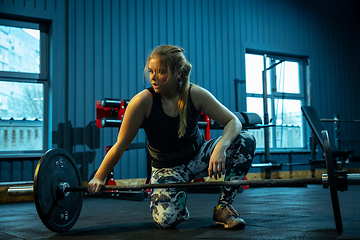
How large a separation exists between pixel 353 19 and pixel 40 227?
587cm

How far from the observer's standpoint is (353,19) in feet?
20.0

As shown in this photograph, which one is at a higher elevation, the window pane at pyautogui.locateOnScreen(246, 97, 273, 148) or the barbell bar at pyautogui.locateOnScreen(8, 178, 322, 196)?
the window pane at pyautogui.locateOnScreen(246, 97, 273, 148)

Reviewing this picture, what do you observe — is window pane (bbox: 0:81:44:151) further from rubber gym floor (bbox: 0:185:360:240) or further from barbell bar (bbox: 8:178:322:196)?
barbell bar (bbox: 8:178:322:196)

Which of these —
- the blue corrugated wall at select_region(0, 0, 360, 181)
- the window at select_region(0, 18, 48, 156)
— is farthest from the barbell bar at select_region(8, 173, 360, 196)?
the window at select_region(0, 18, 48, 156)

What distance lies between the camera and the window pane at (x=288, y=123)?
17.5 ft

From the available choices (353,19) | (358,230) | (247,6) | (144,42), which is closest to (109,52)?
(144,42)

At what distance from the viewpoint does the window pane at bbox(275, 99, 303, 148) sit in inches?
210

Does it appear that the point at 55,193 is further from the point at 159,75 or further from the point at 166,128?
the point at 159,75

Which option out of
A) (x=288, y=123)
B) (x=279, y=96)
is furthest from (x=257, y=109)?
(x=288, y=123)

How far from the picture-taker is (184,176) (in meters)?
1.79

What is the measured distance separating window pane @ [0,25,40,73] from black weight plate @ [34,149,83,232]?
7.83 ft

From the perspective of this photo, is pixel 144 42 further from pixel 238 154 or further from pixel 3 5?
pixel 238 154

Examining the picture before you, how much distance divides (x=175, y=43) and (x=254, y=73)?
132 centimetres

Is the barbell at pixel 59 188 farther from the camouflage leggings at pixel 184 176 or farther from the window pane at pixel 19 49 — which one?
the window pane at pixel 19 49
